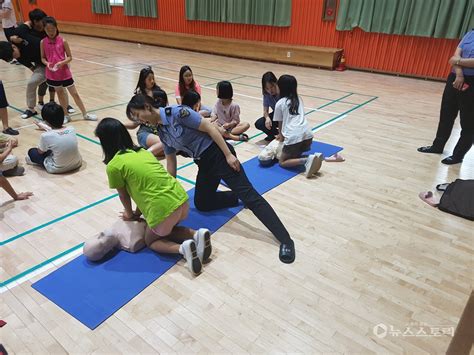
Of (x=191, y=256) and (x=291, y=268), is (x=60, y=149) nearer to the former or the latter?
(x=191, y=256)

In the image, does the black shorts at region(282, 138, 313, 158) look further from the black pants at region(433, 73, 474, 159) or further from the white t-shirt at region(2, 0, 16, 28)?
the white t-shirt at region(2, 0, 16, 28)

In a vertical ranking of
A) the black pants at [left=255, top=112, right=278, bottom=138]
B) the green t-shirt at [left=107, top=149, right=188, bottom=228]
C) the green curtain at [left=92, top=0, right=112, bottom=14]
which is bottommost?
the black pants at [left=255, top=112, right=278, bottom=138]

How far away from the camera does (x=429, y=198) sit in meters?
2.86

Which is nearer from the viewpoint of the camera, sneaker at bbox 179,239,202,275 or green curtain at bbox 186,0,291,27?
sneaker at bbox 179,239,202,275

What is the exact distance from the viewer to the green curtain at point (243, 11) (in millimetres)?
8195

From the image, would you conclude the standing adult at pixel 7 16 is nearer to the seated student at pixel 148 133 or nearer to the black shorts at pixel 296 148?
the seated student at pixel 148 133

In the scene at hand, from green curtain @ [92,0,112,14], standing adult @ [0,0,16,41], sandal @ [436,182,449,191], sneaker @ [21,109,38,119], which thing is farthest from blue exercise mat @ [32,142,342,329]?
green curtain @ [92,0,112,14]

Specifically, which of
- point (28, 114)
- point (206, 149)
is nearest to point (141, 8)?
point (28, 114)

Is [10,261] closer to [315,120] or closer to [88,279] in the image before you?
[88,279]

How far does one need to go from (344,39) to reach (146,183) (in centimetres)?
699

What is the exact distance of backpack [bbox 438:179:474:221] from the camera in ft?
8.73

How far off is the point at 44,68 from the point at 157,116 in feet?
10.4

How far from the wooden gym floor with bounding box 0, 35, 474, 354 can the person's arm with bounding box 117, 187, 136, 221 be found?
1.20 feet

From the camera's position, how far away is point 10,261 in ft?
7.04
